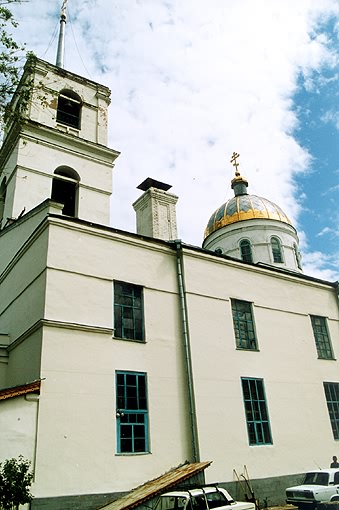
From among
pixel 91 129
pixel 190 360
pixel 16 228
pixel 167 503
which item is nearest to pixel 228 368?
pixel 190 360

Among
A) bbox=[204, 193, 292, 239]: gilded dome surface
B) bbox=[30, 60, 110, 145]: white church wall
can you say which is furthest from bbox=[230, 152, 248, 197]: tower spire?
bbox=[30, 60, 110, 145]: white church wall

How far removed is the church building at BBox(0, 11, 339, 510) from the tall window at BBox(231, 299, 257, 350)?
0.24ft

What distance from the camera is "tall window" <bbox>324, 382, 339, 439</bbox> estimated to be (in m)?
17.8

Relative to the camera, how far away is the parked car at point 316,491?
43.7 ft

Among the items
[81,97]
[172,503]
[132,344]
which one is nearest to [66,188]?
[81,97]

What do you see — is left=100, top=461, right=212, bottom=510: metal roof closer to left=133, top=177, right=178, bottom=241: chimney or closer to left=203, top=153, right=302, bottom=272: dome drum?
left=133, top=177, right=178, bottom=241: chimney

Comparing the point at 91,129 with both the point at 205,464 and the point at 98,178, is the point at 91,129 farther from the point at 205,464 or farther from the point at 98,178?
the point at 205,464

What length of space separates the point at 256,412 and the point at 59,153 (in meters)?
12.9

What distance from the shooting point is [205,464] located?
12445mm

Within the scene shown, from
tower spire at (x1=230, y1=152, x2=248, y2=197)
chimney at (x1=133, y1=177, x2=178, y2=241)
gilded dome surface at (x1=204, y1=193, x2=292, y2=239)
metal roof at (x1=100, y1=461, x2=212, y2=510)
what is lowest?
metal roof at (x1=100, y1=461, x2=212, y2=510)

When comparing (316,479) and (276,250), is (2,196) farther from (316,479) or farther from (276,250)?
(316,479)

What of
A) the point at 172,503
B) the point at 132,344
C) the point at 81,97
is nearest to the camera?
the point at 172,503

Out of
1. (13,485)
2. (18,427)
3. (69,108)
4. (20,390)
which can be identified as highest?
(69,108)

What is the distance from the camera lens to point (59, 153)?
1981 cm
